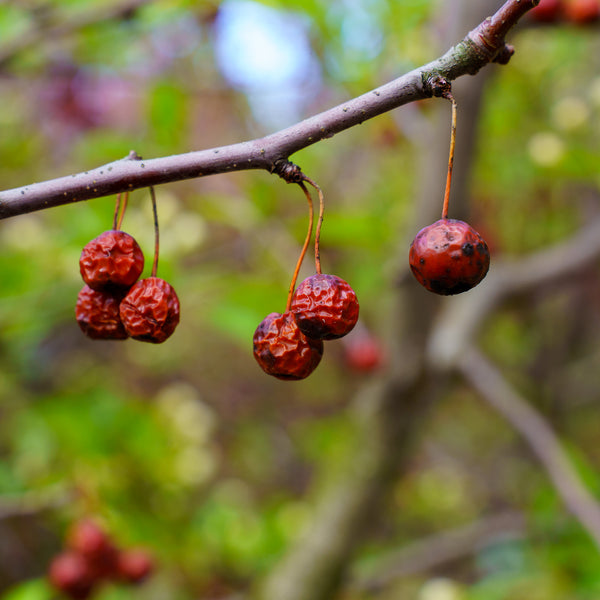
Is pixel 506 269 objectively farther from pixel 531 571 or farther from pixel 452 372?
pixel 531 571

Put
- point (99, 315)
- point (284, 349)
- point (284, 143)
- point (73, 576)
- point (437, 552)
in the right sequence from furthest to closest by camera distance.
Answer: point (437, 552), point (73, 576), point (99, 315), point (284, 349), point (284, 143)

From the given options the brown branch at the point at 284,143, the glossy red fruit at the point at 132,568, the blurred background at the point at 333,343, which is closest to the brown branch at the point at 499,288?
the blurred background at the point at 333,343

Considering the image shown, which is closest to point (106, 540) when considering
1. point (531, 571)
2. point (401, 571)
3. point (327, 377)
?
point (401, 571)

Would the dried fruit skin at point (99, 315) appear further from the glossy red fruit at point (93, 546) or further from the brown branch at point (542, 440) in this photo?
the brown branch at point (542, 440)

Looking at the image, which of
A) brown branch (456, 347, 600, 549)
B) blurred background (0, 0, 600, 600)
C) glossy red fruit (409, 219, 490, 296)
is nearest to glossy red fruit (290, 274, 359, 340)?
glossy red fruit (409, 219, 490, 296)

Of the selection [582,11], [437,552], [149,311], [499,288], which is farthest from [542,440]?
[149,311]

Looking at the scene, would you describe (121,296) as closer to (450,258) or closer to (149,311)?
(149,311)

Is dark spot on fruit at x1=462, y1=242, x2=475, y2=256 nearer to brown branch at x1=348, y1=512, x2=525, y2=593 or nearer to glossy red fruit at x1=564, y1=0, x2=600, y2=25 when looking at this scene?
glossy red fruit at x1=564, y1=0, x2=600, y2=25
